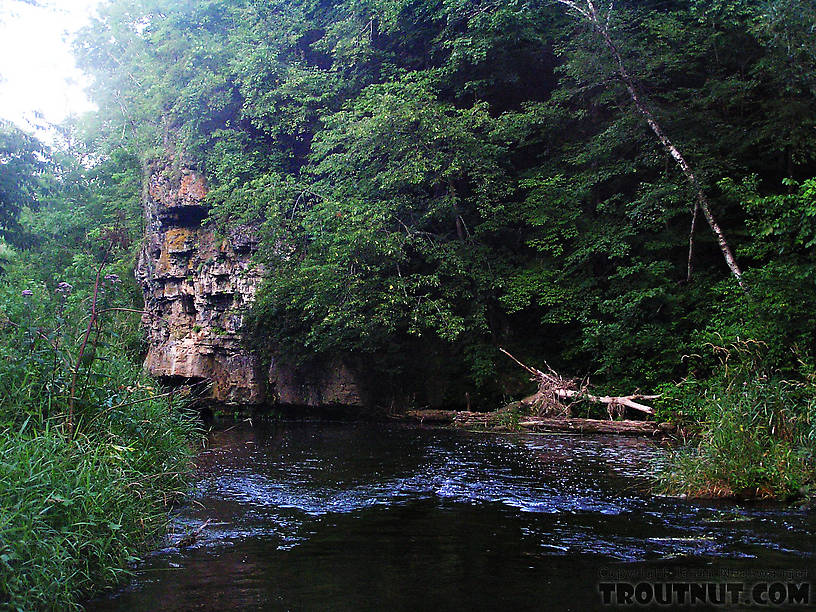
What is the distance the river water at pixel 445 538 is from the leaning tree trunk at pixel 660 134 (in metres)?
6.14

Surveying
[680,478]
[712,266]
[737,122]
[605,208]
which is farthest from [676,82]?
[680,478]

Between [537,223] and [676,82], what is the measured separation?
564 centimetres

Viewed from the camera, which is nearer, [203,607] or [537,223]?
[203,607]

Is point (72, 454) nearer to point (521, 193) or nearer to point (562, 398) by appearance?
point (562, 398)

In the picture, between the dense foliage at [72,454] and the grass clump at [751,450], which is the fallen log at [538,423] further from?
the dense foliage at [72,454]

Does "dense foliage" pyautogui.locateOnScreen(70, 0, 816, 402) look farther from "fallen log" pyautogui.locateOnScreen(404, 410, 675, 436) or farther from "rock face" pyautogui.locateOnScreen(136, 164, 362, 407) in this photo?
"fallen log" pyautogui.locateOnScreen(404, 410, 675, 436)

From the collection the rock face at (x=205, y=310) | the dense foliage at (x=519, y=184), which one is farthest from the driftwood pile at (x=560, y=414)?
the rock face at (x=205, y=310)

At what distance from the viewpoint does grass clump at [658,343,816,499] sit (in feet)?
25.5

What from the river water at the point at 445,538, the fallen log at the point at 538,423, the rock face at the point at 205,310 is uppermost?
the rock face at the point at 205,310

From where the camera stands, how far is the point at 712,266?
16.3 meters

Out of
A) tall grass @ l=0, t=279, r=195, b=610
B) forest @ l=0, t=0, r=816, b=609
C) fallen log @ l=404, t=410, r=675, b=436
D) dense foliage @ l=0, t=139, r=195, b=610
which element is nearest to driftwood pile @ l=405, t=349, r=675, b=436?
fallen log @ l=404, t=410, r=675, b=436

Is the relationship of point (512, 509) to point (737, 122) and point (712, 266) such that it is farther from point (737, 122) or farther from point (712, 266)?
point (737, 122)

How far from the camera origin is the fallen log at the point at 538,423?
46.2 feet

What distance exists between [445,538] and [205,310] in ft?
57.2
